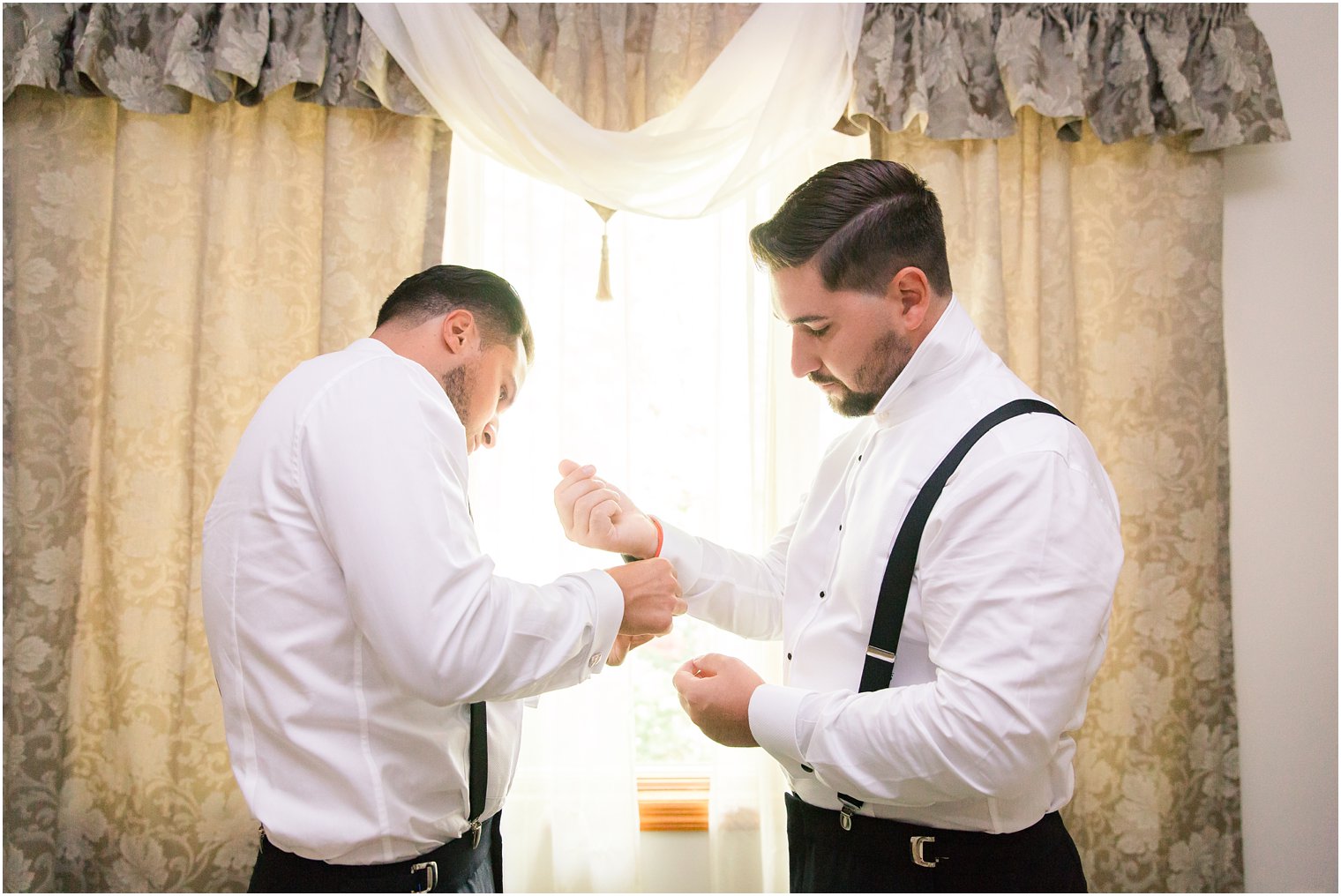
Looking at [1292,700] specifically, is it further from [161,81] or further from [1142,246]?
[161,81]

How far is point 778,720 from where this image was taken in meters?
1.37

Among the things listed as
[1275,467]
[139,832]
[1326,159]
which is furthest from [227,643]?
[1326,159]

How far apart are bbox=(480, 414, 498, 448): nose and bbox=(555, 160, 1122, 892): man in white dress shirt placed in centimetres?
57

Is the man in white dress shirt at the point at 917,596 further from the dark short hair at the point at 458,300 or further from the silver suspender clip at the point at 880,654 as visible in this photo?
the dark short hair at the point at 458,300

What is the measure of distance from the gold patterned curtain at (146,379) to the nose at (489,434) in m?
1.13

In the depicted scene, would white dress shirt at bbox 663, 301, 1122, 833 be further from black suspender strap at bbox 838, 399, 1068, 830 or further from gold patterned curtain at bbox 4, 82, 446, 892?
gold patterned curtain at bbox 4, 82, 446, 892

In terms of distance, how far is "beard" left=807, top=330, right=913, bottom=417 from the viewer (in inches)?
60.4

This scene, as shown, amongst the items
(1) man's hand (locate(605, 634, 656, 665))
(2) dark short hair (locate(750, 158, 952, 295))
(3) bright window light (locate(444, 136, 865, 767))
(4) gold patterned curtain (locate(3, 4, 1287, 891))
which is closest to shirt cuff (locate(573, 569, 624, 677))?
(1) man's hand (locate(605, 634, 656, 665))

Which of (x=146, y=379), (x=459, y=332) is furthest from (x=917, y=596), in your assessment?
(x=146, y=379)

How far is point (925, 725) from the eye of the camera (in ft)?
4.03

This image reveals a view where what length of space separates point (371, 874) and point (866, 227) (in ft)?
4.34

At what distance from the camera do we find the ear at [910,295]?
1493 mm

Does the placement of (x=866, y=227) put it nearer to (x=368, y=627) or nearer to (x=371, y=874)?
(x=368, y=627)

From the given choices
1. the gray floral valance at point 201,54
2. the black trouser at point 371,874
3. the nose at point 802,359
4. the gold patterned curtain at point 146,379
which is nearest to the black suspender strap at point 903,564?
the nose at point 802,359
